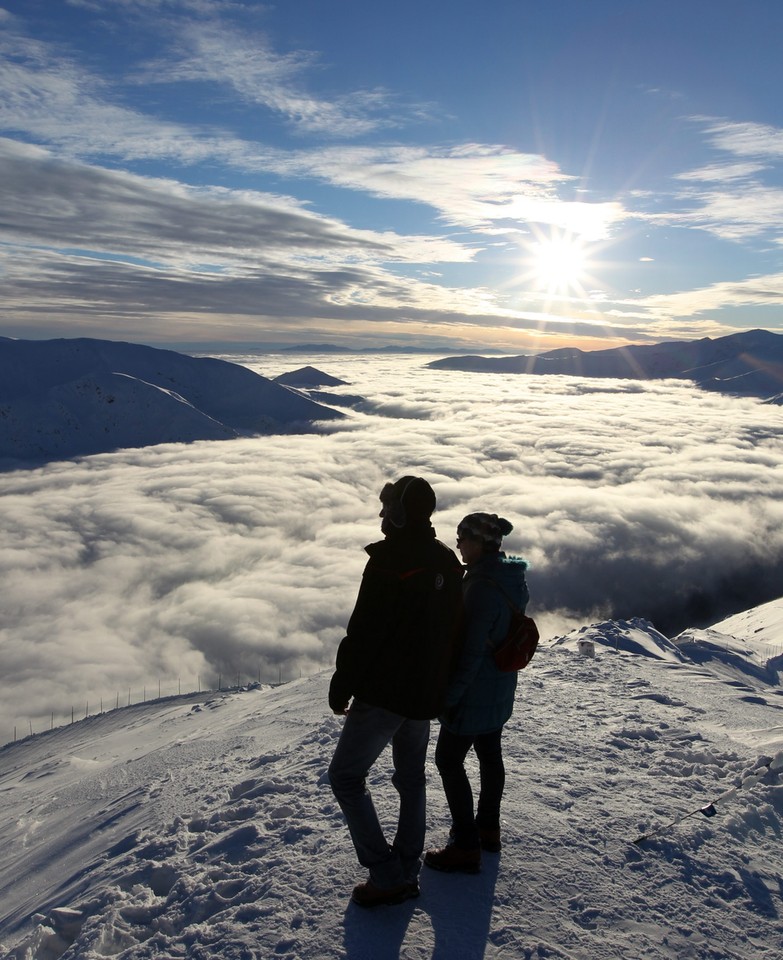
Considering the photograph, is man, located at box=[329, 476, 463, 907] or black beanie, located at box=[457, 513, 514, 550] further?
black beanie, located at box=[457, 513, 514, 550]

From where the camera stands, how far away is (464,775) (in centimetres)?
394

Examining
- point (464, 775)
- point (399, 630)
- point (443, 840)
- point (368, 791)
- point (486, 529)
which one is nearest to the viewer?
point (399, 630)

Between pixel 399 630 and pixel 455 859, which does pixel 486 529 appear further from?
pixel 455 859

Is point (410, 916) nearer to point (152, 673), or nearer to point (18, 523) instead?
point (152, 673)

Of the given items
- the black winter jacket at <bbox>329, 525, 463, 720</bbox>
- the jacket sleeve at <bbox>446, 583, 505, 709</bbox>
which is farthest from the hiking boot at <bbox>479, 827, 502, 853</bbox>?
the black winter jacket at <bbox>329, 525, 463, 720</bbox>

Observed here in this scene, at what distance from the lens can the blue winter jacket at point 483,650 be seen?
3564mm

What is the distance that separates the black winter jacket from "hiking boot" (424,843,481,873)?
1297 millimetres

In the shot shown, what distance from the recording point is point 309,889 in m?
4.04

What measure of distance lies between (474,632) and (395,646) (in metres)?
0.51

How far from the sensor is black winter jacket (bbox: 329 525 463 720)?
330 centimetres

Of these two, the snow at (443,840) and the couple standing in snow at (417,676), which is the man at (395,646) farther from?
the snow at (443,840)

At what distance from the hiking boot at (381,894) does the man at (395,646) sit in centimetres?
35

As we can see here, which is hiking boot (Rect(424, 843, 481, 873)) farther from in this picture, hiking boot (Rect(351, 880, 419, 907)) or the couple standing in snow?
hiking boot (Rect(351, 880, 419, 907))

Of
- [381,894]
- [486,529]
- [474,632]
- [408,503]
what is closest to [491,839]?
[381,894]
